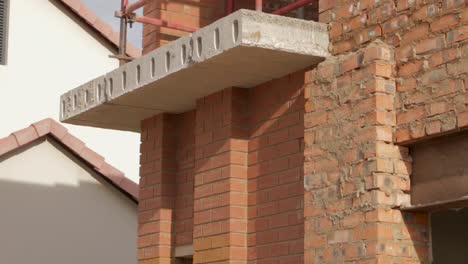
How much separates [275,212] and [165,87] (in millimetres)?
1346

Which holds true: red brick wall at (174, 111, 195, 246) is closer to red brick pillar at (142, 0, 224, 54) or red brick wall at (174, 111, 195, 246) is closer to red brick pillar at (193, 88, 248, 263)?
red brick pillar at (193, 88, 248, 263)

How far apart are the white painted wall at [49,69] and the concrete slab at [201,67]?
26.4 feet

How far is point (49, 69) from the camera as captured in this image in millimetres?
18406

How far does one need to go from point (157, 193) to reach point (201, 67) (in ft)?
6.30

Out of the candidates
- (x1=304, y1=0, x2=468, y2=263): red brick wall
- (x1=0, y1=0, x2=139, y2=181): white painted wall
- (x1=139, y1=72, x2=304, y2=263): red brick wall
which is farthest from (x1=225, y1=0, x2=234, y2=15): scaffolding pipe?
(x1=0, y1=0, x2=139, y2=181): white painted wall

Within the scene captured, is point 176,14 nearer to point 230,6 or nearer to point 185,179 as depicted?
point 230,6

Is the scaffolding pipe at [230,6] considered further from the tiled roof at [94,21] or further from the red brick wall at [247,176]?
the tiled roof at [94,21]

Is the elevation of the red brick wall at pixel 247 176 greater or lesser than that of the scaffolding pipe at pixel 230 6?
lesser

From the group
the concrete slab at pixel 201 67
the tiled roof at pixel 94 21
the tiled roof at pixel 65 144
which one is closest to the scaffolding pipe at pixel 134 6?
the concrete slab at pixel 201 67

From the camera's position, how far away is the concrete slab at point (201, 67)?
7695 mm

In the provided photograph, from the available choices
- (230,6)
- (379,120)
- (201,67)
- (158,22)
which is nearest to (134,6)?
(158,22)

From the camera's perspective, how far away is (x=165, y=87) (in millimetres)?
8867

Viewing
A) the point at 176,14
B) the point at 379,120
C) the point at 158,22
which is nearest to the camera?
the point at 379,120

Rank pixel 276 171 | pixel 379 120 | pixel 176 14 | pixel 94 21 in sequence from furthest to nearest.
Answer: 1. pixel 94 21
2. pixel 176 14
3. pixel 276 171
4. pixel 379 120
